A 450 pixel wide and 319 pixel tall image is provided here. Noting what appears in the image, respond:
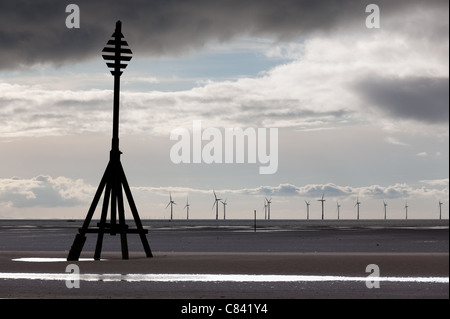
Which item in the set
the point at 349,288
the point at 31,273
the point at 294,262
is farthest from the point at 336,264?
the point at 31,273

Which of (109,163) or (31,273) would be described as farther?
(109,163)

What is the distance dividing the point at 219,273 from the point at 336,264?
696 cm

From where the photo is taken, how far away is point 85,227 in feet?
123

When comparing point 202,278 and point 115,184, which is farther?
point 115,184

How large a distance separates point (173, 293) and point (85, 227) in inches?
609

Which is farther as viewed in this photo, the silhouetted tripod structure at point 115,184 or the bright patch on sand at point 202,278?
the silhouetted tripod structure at point 115,184

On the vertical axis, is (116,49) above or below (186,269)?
above

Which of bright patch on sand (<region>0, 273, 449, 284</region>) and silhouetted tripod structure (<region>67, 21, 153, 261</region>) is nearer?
bright patch on sand (<region>0, 273, 449, 284</region>)

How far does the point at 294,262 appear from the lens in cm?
3672
